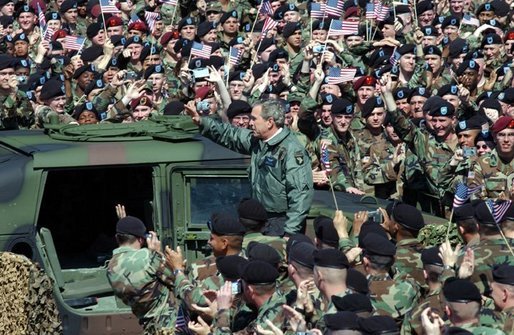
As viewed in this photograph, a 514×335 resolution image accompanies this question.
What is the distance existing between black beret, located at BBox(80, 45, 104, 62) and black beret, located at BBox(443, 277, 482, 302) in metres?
12.3

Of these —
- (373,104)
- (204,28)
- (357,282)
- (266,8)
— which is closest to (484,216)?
(357,282)

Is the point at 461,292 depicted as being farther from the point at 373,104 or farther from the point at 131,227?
the point at 373,104

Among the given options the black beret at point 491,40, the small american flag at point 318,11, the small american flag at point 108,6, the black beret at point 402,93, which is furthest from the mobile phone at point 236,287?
the small american flag at point 108,6

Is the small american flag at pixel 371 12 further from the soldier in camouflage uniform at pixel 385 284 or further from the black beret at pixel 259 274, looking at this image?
the black beret at pixel 259 274

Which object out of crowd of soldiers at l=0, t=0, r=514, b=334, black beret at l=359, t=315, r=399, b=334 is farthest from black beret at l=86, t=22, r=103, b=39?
black beret at l=359, t=315, r=399, b=334

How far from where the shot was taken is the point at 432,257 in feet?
41.3

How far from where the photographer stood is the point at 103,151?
14.9m

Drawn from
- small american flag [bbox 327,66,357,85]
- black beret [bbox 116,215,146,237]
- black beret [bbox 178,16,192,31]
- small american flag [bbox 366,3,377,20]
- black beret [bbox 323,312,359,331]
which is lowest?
black beret [bbox 178,16,192,31]

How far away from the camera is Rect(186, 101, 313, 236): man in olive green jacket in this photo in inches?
588

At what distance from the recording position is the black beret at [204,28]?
2344 cm

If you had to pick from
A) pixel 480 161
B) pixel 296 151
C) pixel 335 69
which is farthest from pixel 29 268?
pixel 335 69

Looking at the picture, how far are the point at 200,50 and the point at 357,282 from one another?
10.6m

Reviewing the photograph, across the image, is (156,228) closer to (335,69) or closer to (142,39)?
(335,69)

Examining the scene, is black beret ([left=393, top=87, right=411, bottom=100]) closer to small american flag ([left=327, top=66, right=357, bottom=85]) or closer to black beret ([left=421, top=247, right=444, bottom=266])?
small american flag ([left=327, top=66, right=357, bottom=85])
